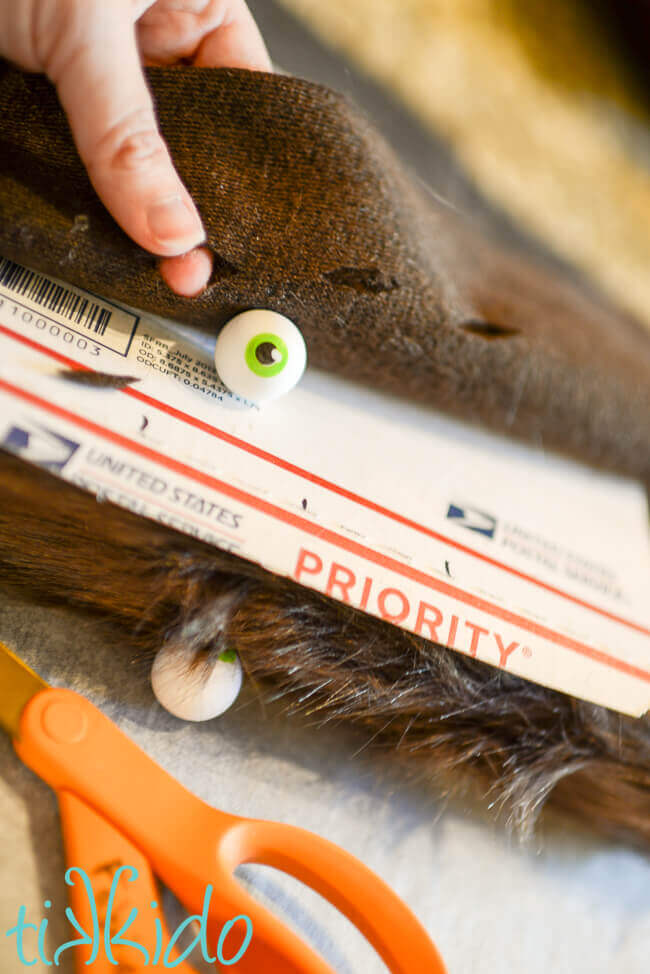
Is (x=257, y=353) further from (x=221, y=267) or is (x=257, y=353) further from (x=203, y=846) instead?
(x=203, y=846)

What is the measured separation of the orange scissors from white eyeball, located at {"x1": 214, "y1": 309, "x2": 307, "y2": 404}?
153 millimetres

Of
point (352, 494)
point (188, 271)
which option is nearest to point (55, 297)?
point (188, 271)

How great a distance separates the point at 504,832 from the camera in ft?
1.11

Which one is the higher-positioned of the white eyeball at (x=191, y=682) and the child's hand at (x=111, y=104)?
the child's hand at (x=111, y=104)

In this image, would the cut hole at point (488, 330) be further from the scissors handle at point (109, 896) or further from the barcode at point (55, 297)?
the scissors handle at point (109, 896)

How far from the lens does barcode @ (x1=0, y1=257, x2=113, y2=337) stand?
0.30 metres

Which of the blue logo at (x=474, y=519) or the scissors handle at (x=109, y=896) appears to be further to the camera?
the blue logo at (x=474, y=519)

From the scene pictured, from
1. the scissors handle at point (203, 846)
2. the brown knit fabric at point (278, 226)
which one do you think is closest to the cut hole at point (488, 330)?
the brown knit fabric at point (278, 226)

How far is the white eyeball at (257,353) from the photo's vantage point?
11.9 inches

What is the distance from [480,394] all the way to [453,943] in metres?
0.27

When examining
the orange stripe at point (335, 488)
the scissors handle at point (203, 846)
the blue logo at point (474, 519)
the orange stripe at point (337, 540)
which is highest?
the blue logo at point (474, 519)

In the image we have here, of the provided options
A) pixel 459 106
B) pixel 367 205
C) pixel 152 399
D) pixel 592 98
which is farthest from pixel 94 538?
pixel 592 98

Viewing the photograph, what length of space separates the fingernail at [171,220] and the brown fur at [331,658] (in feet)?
0.37

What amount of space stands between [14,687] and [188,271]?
0.19m
